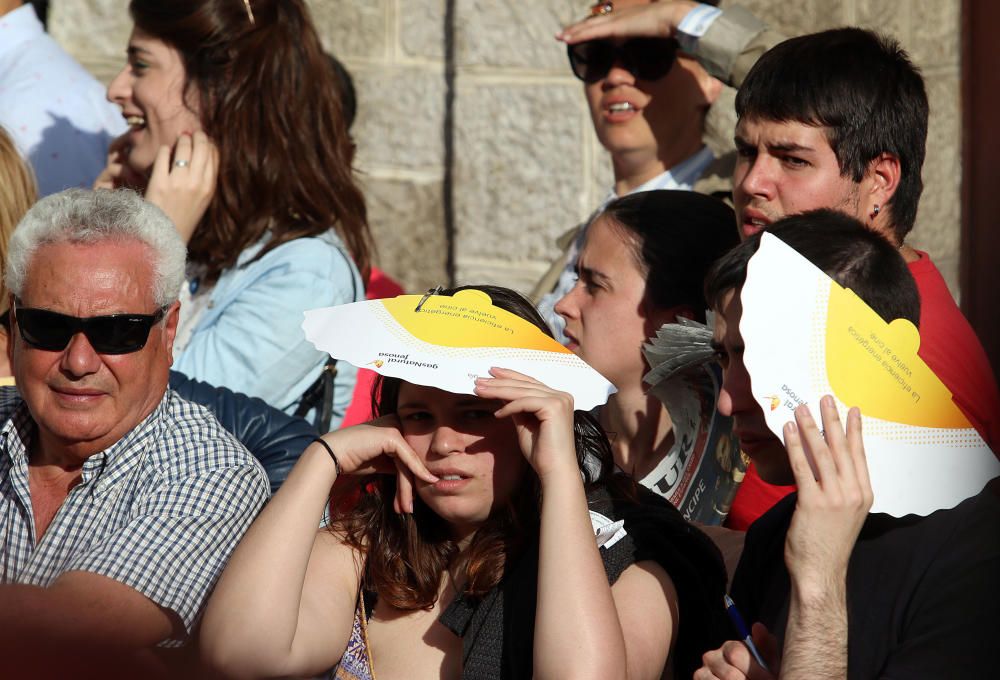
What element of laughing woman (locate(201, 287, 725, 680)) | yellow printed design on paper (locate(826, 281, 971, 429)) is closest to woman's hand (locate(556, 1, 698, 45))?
laughing woman (locate(201, 287, 725, 680))

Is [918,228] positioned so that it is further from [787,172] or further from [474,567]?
[474,567]

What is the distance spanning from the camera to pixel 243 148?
12.5 feet

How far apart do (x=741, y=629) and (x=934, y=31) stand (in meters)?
3.00

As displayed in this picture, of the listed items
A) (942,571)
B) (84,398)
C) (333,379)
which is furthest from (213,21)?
(942,571)

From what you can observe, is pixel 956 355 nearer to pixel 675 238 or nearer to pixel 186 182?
pixel 675 238

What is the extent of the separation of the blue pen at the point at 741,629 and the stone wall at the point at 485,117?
2566 millimetres

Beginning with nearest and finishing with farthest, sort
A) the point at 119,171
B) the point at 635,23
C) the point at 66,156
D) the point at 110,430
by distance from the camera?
the point at 110,430
the point at 635,23
the point at 119,171
the point at 66,156

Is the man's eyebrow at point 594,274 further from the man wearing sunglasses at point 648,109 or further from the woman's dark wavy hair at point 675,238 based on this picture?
the man wearing sunglasses at point 648,109

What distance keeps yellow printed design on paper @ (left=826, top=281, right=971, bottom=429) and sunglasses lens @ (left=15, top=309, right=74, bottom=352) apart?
1476 millimetres

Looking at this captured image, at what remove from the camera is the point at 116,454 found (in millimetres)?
2611

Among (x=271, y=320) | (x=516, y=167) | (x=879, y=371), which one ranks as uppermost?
(x=879, y=371)

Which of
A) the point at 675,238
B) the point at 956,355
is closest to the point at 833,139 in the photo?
the point at 675,238

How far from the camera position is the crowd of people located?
6.32 feet

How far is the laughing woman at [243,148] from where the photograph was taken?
12.0 feet
